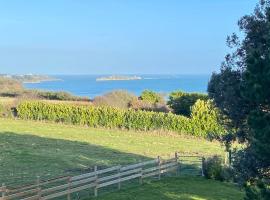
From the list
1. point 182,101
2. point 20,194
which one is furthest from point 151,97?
point 20,194

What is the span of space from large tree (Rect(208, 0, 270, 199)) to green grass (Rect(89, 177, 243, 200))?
248 inches

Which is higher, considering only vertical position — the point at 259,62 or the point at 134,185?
the point at 259,62

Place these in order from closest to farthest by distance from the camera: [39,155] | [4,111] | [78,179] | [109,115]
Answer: [78,179]
[39,155]
[109,115]
[4,111]

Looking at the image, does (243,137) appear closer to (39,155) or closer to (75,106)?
(39,155)

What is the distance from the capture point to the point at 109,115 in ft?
172

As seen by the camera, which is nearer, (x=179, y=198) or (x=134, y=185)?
(x=179, y=198)

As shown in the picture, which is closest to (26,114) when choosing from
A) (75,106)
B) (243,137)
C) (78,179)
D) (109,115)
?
(75,106)

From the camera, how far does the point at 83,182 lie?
1922 cm

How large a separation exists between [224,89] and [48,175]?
12.1 metres

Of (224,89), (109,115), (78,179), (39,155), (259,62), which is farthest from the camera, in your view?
(109,115)

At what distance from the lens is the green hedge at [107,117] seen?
48312mm

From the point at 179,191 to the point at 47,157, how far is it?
1098cm

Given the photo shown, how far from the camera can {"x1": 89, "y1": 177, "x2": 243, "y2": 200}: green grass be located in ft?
65.7

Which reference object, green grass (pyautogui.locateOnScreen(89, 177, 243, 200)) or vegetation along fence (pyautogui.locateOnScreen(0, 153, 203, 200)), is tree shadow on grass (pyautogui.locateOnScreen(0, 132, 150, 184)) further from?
green grass (pyautogui.locateOnScreen(89, 177, 243, 200))
